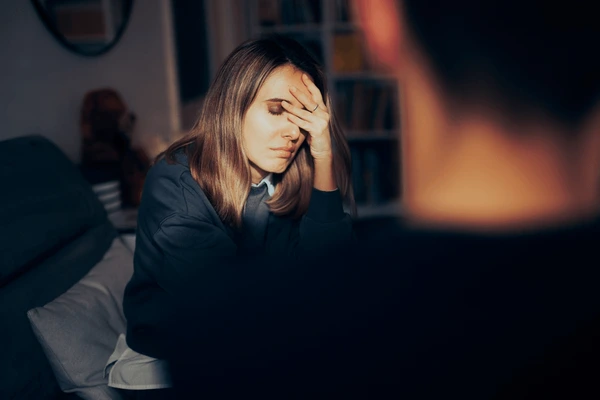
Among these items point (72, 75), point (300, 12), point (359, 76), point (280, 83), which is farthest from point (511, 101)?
point (300, 12)

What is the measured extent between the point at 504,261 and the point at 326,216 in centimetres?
62

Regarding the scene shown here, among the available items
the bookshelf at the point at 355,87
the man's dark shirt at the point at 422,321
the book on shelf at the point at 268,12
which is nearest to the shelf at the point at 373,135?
the bookshelf at the point at 355,87

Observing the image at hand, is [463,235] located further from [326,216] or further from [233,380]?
[326,216]

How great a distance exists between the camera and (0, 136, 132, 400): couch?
903 mm

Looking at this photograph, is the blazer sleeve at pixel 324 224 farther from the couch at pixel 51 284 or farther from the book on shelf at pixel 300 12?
the book on shelf at pixel 300 12

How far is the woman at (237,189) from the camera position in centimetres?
96

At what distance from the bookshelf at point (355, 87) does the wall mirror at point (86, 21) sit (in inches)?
47.8

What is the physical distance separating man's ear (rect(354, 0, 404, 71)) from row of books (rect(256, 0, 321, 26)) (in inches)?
10.1

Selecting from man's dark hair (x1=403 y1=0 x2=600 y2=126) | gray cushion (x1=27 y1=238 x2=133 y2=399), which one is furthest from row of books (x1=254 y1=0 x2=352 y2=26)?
man's dark hair (x1=403 y1=0 x2=600 y2=126)

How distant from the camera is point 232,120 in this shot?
1069mm

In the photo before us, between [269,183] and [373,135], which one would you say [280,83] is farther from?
[373,135]

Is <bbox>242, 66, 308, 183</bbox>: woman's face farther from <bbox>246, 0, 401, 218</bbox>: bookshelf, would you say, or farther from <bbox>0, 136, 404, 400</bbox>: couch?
<bbox>246, 0, 401, 218</bbox>: bookshelf

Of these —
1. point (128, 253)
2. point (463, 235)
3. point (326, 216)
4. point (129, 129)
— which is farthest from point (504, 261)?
point (129, 129)

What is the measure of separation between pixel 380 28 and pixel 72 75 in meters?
2.04
